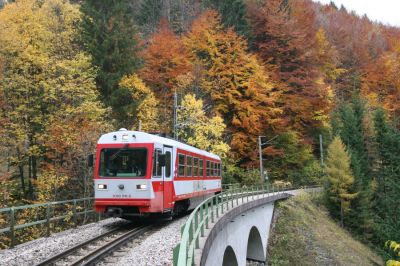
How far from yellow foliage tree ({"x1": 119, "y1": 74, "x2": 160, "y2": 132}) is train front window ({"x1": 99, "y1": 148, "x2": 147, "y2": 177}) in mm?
16181

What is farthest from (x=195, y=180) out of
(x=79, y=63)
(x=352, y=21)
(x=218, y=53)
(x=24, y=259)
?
(x=352, y=21)

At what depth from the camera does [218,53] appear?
4150 centimetres

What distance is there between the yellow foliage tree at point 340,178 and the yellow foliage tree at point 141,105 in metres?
17.3

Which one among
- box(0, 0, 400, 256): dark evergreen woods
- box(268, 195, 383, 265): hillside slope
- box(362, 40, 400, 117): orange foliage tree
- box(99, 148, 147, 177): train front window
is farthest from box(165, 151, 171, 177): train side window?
box(362, 40, 400, 117): orange foliage tree

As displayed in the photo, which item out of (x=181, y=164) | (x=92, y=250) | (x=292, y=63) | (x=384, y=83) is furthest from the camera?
(x=384, y=83)

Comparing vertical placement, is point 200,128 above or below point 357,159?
above

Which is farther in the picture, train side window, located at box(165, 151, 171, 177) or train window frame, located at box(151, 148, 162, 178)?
train side window, located at box(165, 151, 171, 177)

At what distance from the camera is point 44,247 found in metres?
11.7

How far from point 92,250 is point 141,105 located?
22.0 m

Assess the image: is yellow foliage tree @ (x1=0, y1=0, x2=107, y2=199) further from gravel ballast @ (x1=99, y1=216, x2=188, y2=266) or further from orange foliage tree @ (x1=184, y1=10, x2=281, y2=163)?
orange foliage tree @ (x1=184, y1=10, x2=281, y2=163)

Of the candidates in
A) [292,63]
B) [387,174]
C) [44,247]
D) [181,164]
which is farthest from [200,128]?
[387,174]

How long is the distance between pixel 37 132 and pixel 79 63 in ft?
17.4

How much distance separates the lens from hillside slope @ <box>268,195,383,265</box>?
2611 centimetres

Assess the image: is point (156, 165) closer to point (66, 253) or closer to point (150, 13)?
point (66, 253)
